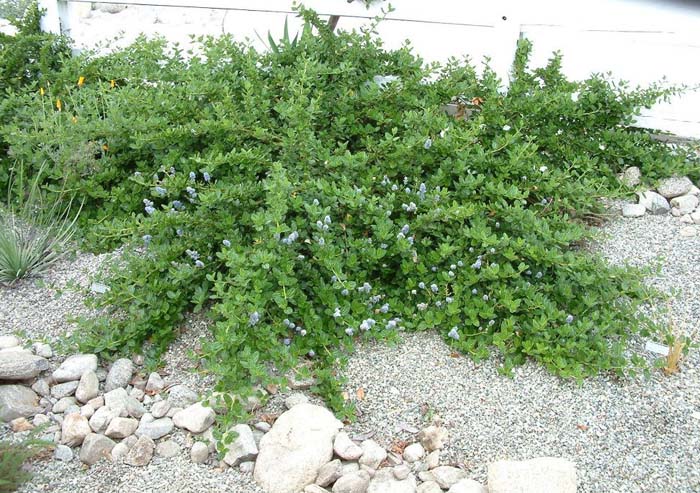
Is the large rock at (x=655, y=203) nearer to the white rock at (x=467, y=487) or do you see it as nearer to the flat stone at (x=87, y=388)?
the white rock at (x=467, y=487)

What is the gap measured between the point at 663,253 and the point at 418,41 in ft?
Result: 7.33

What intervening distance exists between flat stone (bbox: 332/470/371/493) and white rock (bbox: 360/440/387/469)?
3.8 inches

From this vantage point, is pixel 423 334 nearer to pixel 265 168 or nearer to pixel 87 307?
pixel 265 168

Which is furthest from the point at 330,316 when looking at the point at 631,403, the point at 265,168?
the point at 631,403

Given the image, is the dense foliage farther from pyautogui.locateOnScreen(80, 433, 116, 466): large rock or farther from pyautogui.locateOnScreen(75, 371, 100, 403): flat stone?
pyautogui.locateOnScreen(80, 433, 116, 466): large rock

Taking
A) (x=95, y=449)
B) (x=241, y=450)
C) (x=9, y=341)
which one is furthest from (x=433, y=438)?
(x=9, y=341)

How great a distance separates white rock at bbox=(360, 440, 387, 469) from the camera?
2.91 meters

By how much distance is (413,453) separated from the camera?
298 cm

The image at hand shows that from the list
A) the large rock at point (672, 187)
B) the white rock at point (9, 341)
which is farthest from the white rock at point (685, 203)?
the white rock at point (9, 341)

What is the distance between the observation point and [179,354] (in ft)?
11.3

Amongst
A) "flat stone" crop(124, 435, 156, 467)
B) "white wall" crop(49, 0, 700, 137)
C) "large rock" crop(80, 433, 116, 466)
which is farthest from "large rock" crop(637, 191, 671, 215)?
"large rock" crop(80, 433, 116, 466)

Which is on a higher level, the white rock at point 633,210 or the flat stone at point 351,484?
the white rock at point 633,210

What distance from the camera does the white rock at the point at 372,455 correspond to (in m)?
2.91

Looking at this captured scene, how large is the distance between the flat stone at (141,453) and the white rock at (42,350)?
2.36ft
